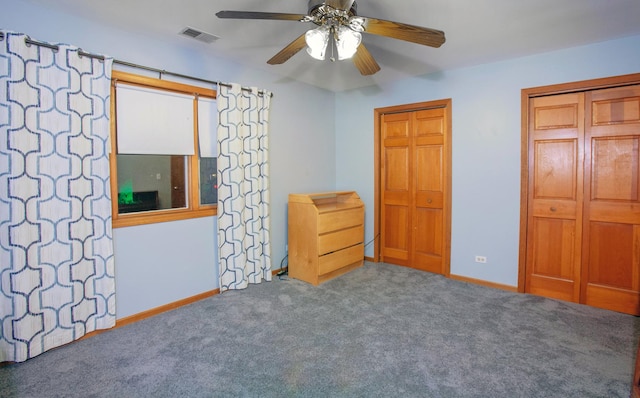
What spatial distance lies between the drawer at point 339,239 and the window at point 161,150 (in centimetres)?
121

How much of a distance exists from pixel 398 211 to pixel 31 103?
378 centimetres

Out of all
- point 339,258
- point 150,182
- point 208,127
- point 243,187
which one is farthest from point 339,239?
point 150,182

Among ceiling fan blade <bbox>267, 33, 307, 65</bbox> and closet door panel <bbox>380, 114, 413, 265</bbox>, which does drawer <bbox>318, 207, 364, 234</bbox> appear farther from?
ceiling fan blade <bbox>267, 33, 307, 65</bbox>

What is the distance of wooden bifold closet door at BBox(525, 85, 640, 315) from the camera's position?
2.92 meters

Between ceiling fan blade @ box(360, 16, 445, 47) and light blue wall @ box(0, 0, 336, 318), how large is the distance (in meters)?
1.78

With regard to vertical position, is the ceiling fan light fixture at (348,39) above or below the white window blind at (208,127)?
above

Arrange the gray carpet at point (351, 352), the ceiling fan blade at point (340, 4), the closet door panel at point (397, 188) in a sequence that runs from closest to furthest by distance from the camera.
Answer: the ceiling fan blade at point (340, 4) < the gray carpet at point (351, 352) < the closet door panel at point (397, 188)

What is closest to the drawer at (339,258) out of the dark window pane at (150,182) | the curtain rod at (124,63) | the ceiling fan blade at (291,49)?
the dark window pane at (150,182)

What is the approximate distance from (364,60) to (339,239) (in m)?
2.10

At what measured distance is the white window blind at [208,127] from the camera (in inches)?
127

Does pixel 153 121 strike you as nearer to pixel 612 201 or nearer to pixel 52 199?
pixel 52 199

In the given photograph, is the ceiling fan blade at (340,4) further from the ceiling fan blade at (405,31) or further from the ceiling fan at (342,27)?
the ceiling fan blade at (405,31)

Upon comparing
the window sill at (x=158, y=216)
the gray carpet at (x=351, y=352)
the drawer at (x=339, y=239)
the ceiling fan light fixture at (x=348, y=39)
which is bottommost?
the gray carpet at (x=351, y=352)

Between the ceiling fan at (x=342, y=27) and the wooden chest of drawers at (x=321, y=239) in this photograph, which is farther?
the wooden chest of drawers at (x=321, y=239)
